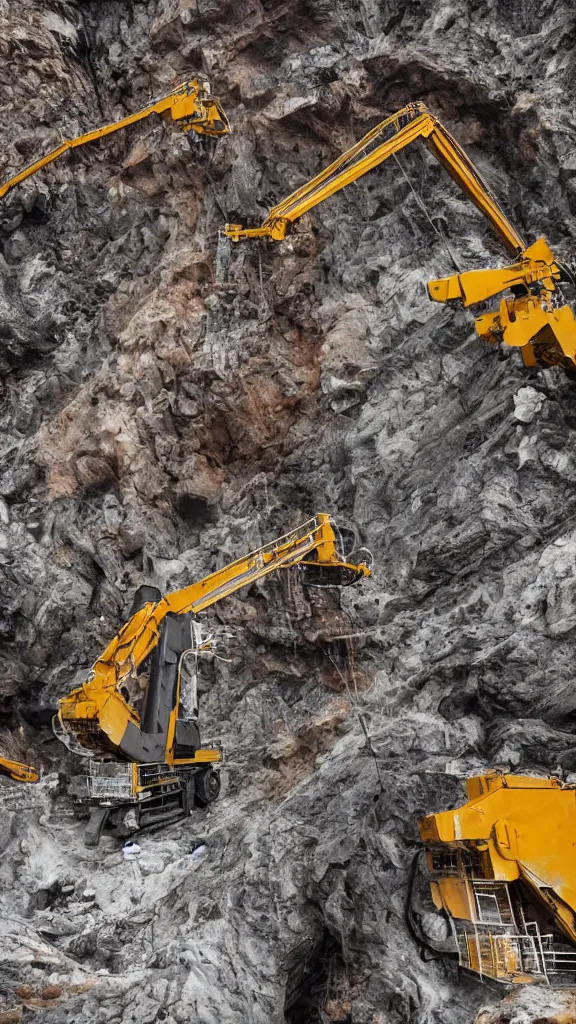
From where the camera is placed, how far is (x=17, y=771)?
42.9ft

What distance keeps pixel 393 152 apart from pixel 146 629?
29.7 ft

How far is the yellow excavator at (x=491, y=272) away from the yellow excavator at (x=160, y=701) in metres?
4.07

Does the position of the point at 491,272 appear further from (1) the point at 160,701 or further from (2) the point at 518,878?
(2) the point at 518,878

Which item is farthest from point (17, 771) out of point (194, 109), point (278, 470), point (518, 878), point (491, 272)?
point (194, 109)

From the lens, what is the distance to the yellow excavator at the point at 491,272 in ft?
35.8

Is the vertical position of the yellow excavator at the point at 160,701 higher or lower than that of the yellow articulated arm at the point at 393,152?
lower

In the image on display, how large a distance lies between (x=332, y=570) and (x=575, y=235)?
731 cm

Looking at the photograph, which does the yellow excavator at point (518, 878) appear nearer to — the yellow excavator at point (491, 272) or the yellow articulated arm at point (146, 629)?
the yellow articulated arm at point (146, 629)

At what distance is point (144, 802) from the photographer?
11000 millimetres

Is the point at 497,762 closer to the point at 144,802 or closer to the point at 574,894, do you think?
the point at 574,894

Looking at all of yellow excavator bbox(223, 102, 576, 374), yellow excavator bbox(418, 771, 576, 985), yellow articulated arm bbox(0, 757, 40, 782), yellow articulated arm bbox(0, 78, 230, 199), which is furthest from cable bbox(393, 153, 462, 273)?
yellow articulated arm bbox(0, 757, 40, 782)

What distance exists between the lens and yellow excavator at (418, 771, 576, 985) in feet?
18.9

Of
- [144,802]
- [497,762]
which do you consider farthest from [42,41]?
[497,762]

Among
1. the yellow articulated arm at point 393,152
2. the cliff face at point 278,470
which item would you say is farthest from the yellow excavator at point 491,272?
the cliff face at point 278,470
